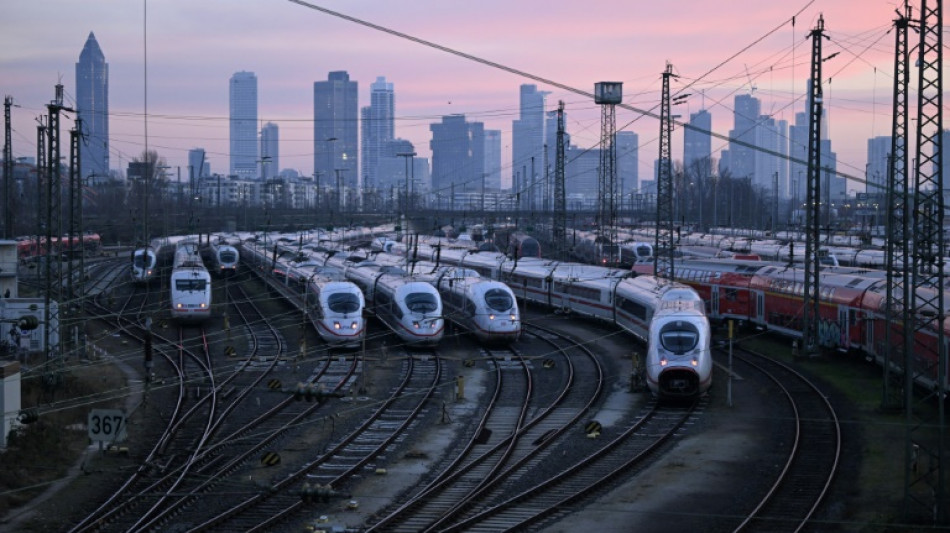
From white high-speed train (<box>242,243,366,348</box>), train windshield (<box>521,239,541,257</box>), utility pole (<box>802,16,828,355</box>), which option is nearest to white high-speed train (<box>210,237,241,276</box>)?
white high-speed train (<box>242,243,366,348</box>)

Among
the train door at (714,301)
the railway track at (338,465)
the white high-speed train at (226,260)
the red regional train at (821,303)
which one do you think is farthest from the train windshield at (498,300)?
the white high-speed train at (226,260)

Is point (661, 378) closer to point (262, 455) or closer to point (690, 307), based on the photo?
point (690, 307)

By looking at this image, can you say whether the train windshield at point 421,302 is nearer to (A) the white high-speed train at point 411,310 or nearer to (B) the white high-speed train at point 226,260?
(A) the white high-speed train at point 411,310

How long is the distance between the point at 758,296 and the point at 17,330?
71.0 ft

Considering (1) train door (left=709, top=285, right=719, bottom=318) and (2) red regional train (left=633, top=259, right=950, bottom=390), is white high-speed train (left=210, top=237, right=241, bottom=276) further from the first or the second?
(1) train door (left=709, top=285, right=719, bottom=318)

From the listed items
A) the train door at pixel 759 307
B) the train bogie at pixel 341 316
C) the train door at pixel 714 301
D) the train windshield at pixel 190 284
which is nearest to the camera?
the train bogie at pixel 341 316

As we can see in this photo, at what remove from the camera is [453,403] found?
22641 mm

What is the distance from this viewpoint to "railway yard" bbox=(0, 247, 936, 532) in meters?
14.6

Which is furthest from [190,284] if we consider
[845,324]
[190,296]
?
[845,324]

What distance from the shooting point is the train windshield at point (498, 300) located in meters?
30.1

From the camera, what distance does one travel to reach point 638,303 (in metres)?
30.7

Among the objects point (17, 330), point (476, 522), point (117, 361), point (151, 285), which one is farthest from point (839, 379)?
point (151, 285)

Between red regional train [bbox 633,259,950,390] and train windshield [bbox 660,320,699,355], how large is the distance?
3726 millimetres

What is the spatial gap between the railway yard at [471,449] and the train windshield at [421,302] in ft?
4.00
